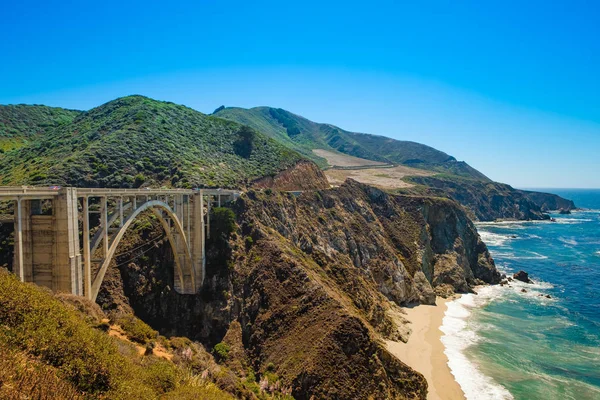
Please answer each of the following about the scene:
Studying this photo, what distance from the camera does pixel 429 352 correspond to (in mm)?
39469

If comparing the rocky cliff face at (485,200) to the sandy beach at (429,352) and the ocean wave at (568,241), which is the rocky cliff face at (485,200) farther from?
the sandy beach at (429,352)

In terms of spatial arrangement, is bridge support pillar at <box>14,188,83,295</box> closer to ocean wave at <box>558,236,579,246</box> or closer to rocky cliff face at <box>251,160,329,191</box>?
rocky cliff face at <box>251,160,329,191</box>

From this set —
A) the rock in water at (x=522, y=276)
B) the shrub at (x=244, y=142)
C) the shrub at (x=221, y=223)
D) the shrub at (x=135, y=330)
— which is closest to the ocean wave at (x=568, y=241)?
the rock in water at (x=522, y=276)

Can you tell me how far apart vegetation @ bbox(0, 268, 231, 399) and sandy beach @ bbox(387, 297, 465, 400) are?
25.2 meters

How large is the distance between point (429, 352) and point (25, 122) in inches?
4144

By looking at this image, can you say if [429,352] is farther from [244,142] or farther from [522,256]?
[522,256]

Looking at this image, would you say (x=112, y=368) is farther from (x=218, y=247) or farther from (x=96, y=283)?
(x=218, y=247)

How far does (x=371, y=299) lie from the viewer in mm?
43969

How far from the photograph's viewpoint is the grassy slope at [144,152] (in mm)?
50094

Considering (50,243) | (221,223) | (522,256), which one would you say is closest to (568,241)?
(522,256)

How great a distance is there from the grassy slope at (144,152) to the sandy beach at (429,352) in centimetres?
3350

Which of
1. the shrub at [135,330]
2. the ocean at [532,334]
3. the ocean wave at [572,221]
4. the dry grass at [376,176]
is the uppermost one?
the dry grass at [376,176]

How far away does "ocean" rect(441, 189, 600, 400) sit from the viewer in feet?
Result: 111

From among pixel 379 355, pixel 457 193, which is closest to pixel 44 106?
pixel 379 355
